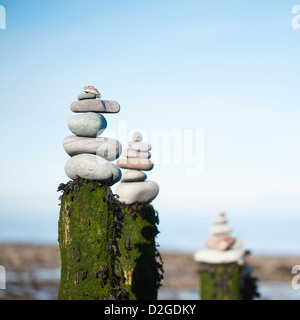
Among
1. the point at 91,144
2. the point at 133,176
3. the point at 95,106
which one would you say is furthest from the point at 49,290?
the point at 95,106

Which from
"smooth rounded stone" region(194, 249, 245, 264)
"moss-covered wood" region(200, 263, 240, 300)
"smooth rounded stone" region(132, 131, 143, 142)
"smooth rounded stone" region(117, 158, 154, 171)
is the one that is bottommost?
"moss-covered wood" region(200, 263, 240, 300)

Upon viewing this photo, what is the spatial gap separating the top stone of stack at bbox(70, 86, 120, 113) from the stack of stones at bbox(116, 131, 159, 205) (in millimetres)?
3079

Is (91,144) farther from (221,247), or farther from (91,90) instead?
(221,247)

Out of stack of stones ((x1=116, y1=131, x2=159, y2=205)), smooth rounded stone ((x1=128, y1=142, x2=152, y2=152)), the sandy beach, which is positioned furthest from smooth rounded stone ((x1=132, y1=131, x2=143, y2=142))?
the sandy beach

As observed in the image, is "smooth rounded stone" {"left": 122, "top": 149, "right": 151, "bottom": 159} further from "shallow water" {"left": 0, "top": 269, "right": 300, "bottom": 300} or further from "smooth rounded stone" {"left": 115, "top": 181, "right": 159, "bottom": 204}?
"shallow water" {"left": 0, "top": 269, "right": 300, "bottom": 300}

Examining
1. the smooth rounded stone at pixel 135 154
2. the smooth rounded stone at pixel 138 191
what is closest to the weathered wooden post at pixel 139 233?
the smooth rounded stone at pixel 138 191

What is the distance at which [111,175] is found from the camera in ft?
38.9

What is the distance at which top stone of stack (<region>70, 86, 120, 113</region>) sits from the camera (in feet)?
40.3

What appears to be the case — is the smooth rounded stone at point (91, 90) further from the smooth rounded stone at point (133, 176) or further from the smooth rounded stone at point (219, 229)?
the smooth rounded stone at point (219, 229)

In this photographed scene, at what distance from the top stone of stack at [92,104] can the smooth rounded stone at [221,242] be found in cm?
567

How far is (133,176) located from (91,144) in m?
3.43
